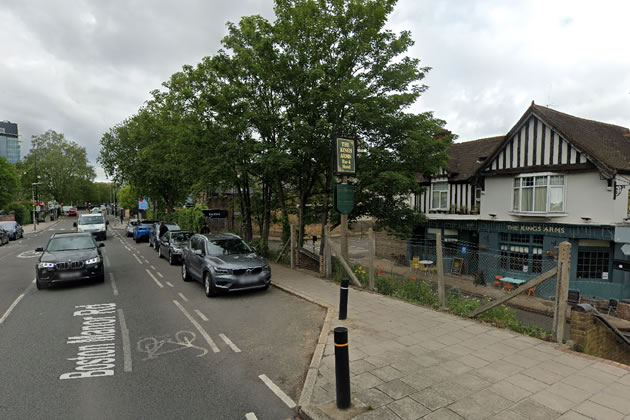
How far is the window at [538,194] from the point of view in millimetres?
16000

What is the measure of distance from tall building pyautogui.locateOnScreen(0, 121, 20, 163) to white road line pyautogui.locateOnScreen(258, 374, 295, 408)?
18940 centimetres

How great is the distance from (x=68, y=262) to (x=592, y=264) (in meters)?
20.2

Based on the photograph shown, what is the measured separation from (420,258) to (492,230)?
9704 mm

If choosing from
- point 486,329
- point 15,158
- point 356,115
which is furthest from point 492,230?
point 15,158

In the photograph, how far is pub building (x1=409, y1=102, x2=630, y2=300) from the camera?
1470 centimetres

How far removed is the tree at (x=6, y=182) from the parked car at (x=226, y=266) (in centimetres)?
4919

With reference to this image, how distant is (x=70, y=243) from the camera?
11625 millimetres

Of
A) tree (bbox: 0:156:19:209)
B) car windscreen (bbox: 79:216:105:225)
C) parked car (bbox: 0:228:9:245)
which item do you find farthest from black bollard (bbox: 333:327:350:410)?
tree (bbox: 0:156:19:209)

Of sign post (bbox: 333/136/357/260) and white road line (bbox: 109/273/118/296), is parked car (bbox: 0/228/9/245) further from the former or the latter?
sign post (bbox: 333/136/357/260)

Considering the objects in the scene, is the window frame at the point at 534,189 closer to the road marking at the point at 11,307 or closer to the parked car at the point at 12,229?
the road marking at the point at 11,307

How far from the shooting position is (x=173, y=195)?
33.6m

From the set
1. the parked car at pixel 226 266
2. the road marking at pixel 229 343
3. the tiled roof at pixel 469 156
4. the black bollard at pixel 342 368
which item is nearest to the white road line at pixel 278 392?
the black bollard at pixel 342 368

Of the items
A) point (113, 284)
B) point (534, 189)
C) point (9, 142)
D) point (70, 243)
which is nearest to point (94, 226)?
point (70, 243)

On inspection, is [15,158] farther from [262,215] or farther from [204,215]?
[262,215]
